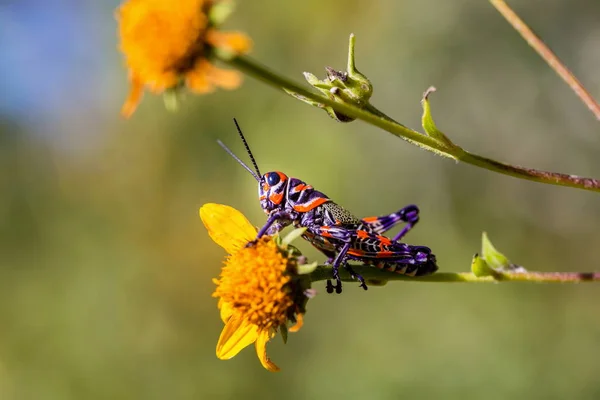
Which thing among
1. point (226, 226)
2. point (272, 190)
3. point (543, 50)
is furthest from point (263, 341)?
point (543, 50)

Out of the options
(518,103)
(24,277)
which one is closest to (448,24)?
(518,103)

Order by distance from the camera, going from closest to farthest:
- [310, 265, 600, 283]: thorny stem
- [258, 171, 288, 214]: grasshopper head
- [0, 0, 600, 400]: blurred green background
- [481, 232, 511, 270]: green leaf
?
[310, 265, 600, 283]: thorny stem → [481, 232, 511, 270]: green leaf → [258, 171, 288, 214]: grasshopper head → [0, 0, 600, 400]: blurred green background

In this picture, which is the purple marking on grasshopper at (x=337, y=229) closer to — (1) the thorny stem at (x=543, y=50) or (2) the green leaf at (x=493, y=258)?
(2) the green leaf at (x=493, y=258)

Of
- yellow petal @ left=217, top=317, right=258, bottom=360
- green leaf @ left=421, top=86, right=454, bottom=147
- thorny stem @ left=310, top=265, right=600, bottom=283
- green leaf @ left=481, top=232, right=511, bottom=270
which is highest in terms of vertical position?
green leaf @ left=421, top=86, right=454, bottom=147

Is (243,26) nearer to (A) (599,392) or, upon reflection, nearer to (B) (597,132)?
(B) (597,132)

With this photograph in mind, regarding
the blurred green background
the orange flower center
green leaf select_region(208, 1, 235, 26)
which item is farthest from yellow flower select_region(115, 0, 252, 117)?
the blurred green background

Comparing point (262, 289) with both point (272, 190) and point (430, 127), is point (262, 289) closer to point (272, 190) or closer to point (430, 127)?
point (272, 190)

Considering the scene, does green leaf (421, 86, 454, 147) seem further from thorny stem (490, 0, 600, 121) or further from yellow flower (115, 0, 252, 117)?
yellow flower (115, 0, 252, 117)
